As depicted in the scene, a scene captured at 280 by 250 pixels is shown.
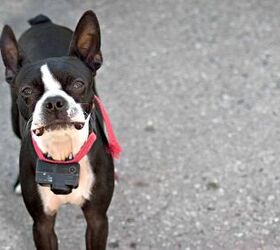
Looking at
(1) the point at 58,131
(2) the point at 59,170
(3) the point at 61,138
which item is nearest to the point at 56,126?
(1) the point at 58,131

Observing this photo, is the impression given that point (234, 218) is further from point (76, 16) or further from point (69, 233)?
point (76, 16)

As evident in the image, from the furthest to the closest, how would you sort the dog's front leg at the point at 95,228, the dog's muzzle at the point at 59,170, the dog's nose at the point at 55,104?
the dog's front leg at the point at 95,228, the dog's muzzle at the point at 59,170, the dog's nose at the point at 55,104

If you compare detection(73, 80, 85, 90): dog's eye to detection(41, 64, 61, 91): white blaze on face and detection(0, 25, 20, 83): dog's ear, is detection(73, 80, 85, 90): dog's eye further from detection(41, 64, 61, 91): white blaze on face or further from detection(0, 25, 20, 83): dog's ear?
detection(0, 25, 20, 83): dog's ear

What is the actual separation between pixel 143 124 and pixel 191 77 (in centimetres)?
66

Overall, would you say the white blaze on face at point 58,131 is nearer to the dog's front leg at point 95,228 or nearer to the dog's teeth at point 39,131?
the dog's teeth at point 39,131

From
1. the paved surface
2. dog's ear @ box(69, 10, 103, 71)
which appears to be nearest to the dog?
dog's ear @ box(69, 10, 103, 71)

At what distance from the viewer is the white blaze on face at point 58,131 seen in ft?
11.0

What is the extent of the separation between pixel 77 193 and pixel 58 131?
0.50 metres

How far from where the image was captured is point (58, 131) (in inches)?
136

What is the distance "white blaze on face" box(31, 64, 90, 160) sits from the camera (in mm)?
3350

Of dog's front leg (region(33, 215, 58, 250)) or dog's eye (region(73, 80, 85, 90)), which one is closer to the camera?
dog's eye (region(73, 80, 85, 90))

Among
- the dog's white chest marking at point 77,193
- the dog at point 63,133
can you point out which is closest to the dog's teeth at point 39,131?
the dog at point 63,133

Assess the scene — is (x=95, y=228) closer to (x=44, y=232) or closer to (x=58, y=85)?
(x=44, y=232)

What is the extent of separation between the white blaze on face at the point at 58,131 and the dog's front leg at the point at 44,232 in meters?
0.41
